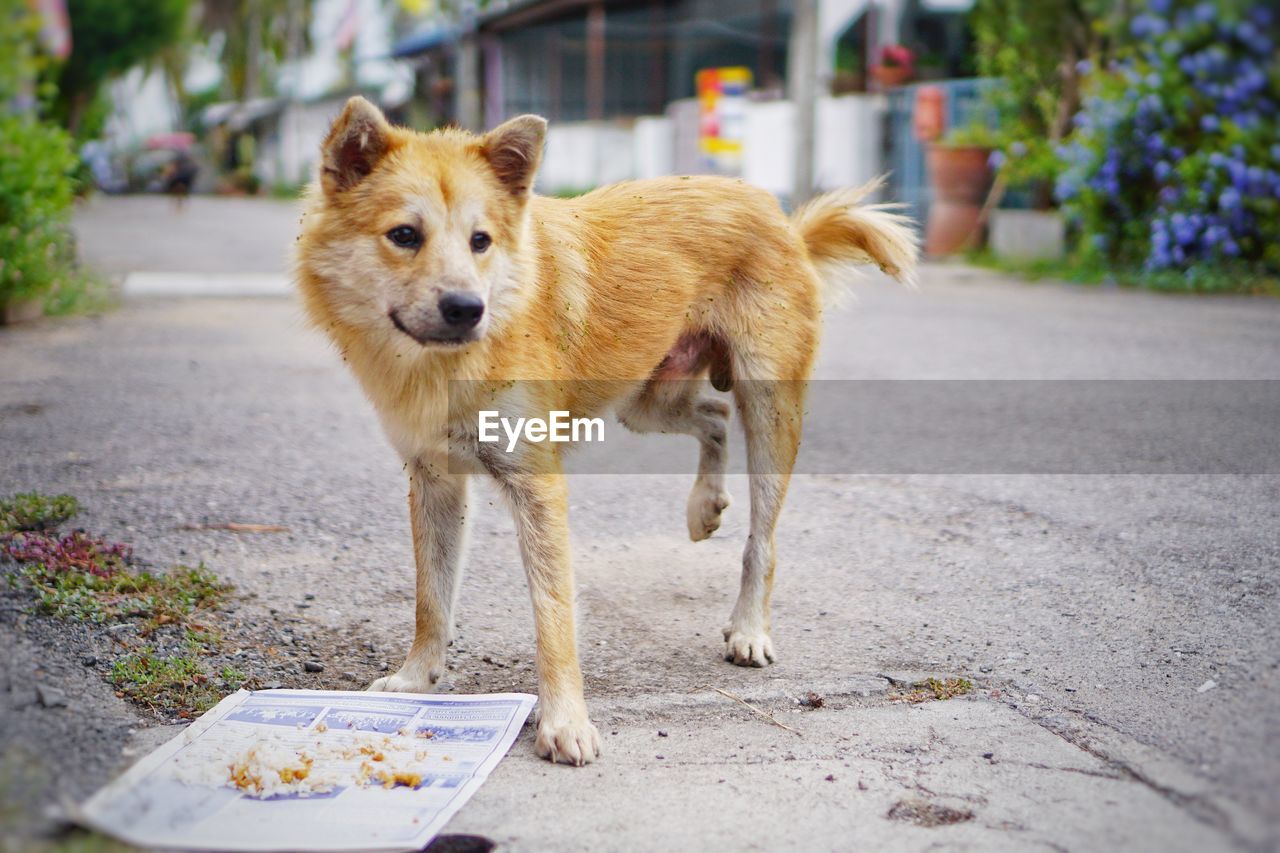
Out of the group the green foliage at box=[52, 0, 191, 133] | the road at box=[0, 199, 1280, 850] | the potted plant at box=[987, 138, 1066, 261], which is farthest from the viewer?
the green foliage at box=[52, 0, 191, 133]

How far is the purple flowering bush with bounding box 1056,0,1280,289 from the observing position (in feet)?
34.9

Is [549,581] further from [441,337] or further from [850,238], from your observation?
[850,238]

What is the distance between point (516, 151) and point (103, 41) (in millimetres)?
35127

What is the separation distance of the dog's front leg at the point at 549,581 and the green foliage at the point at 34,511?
7.05ft

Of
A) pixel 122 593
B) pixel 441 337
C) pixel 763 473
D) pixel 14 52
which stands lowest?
pixel 122 593

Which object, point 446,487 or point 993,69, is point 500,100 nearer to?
point 993,69

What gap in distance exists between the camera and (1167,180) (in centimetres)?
1175

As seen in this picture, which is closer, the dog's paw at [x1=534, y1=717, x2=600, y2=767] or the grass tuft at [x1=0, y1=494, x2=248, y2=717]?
the dog's paw at [x1=534, y1=717, x2=600, y2=767]

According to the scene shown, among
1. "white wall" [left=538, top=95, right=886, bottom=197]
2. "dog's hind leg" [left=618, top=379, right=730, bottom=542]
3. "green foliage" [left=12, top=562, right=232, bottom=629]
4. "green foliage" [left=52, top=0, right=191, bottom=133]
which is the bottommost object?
"green foliage" [left=12, top=562, right=232, bottom=629]

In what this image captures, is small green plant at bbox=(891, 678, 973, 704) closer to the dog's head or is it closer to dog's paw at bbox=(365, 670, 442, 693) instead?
dog's paw at bbox=(365, 670, 442, 693)

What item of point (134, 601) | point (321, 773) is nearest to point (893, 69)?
point (134, 601)

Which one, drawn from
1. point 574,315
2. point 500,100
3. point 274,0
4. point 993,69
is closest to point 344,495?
point 574,315

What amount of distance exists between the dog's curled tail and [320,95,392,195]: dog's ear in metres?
1.58

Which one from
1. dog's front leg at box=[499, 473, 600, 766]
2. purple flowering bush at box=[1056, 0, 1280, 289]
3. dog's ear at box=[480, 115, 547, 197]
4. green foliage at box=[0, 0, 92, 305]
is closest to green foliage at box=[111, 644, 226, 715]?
dog's front leg at box=[499, 473, 600, 766]
